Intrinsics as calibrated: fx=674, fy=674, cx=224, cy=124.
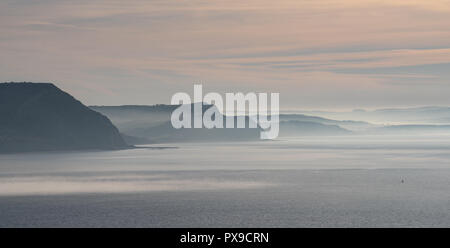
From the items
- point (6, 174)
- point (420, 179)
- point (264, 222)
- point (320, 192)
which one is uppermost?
point (6, 174)

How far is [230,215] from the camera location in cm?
10212

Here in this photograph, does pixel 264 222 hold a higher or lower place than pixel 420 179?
lower

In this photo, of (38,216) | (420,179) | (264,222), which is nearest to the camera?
(264,222)

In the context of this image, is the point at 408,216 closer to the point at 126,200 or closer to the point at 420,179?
the point at 126,200

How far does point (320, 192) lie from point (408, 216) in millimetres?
39823
